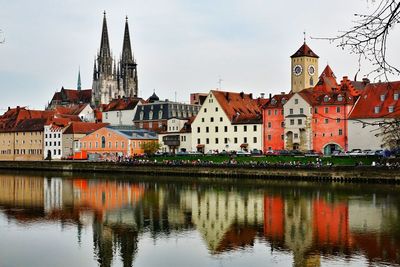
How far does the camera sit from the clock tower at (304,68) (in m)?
89.6

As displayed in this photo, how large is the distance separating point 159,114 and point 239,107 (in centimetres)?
1612

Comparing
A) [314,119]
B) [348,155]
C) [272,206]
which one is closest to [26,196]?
[272,206]

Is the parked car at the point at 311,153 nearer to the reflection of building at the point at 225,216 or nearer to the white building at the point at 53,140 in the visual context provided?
the reflection of building at the point at 225,216

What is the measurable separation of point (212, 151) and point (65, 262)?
190 feet

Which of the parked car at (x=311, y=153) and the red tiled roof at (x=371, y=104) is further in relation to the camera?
the parked car at (x=311, y=153)

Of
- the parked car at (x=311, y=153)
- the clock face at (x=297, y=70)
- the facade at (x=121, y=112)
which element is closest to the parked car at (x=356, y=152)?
the parked car at (x=311, y=153)

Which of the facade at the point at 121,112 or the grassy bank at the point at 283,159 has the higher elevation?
the facade at the point at 121,112

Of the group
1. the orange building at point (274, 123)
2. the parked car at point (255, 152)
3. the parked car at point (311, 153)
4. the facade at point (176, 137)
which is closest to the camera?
the parked car at point (311, 153)

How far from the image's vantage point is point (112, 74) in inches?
6378

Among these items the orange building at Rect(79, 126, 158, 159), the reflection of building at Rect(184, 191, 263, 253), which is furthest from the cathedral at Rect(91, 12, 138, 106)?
the reflection of building at Rect(184, 191, 263, 253)

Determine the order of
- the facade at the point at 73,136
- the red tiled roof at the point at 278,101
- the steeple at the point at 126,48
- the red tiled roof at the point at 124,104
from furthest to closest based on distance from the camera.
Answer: the steeple at the point at 126,48
the red tiled roof at the point at 124,104
the facade at the point at 73,136
the red tiled roof at the point at 278,101

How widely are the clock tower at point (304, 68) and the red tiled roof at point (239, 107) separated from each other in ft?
25.0

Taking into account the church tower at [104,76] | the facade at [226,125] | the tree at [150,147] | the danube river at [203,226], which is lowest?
the danube river at [203,226]

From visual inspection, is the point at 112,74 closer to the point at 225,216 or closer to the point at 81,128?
the point at 81,128
